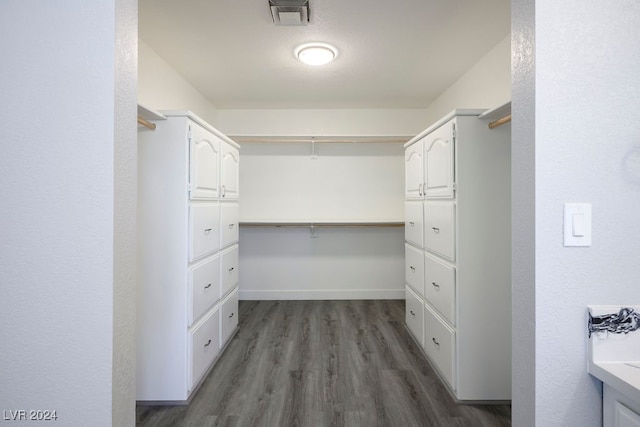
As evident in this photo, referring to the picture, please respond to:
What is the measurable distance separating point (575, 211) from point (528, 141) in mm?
230

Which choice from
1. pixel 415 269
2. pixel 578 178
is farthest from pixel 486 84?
pixel 578 178

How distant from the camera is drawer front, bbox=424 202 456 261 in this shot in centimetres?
194

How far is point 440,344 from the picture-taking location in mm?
2125

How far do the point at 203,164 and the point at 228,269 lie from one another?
0.99 meters

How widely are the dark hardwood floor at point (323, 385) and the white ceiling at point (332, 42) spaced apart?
95.8 inches

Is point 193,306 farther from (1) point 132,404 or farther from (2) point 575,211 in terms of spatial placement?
(2) point 575,211

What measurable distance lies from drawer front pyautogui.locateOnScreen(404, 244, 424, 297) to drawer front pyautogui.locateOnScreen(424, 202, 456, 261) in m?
0.19

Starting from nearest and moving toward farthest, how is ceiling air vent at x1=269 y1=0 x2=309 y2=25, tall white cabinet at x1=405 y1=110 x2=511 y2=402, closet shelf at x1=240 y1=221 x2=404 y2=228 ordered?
ceiling air vent at x1=269 y1=0 x2=309 y2=25
tall white cabinet at x1=405 y1=110 x2=511 y2=402
closet shelf at x1=240 y1=221 x2=404 y2=228

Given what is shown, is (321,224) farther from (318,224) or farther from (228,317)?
(228,317)

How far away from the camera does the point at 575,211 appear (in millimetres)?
843

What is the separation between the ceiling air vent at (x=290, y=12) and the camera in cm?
177

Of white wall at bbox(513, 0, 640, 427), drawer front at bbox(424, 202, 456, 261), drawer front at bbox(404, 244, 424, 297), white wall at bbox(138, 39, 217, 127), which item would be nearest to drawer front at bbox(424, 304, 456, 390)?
drawer front at bbox(404, 244, 424, 297)

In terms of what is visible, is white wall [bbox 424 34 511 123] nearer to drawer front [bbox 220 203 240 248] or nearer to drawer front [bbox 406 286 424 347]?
drawer front [bbox 406 286 424 347]

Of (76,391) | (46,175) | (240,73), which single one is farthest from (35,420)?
(240,73)
